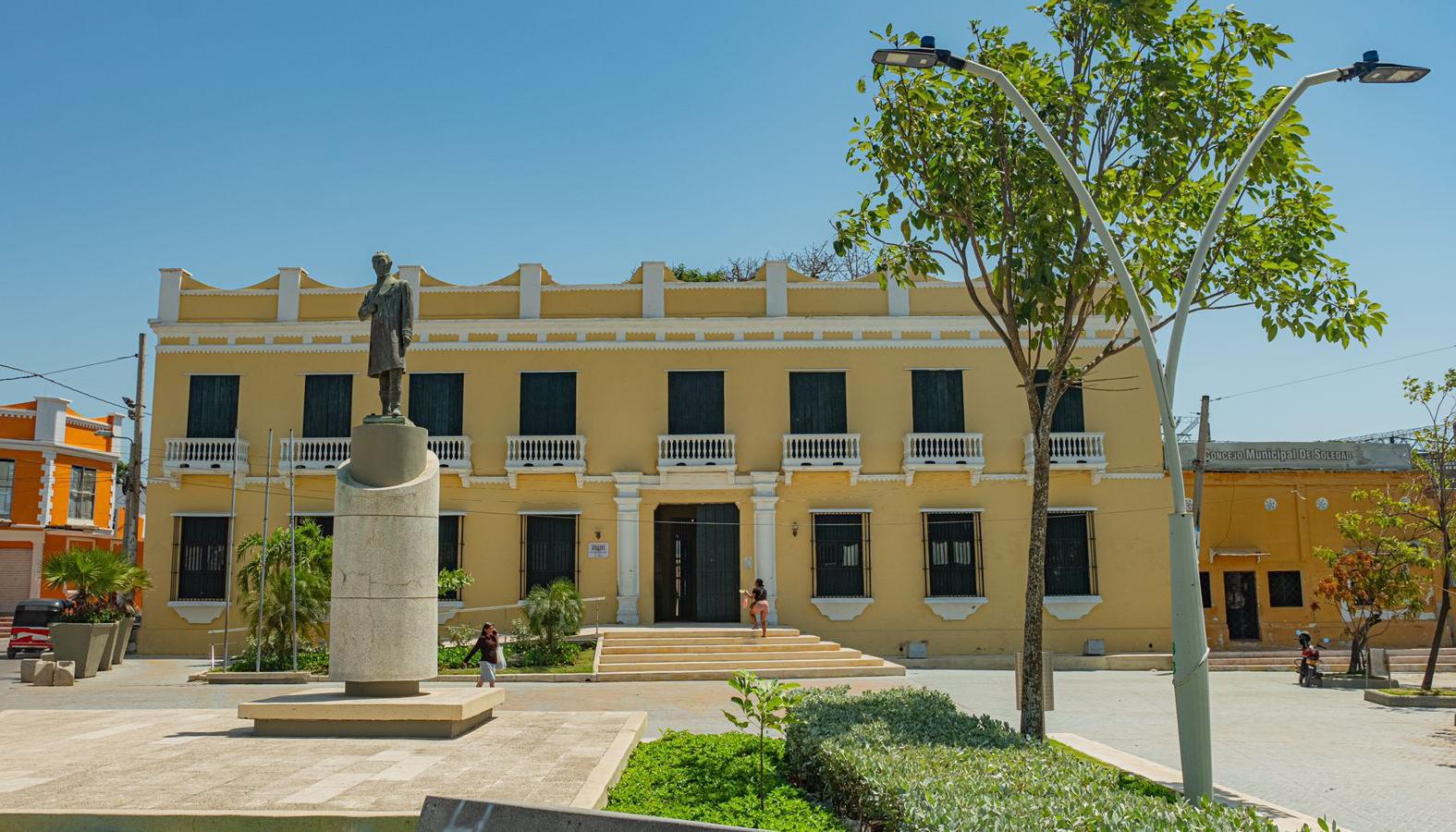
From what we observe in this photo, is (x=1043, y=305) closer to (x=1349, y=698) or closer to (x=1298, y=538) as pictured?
(x=1349, y=698)

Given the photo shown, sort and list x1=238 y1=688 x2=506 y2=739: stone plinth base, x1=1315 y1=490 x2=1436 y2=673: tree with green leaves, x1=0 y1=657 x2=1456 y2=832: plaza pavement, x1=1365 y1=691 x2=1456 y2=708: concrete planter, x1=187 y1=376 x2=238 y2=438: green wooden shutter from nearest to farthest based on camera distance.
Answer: x1=0 y1=657 x2=1456 y2=832: plaza pavement, x1=238 y1=688 x2=506 y2=739: stone plinth base, x1=1365 y1=691 x2=1456 y2=708: concrete planter, x1=1315 y1=490 x2=1436 y2=673: tree with green leaves, x1=187 y1=376 x2=238 y2=438: green wooden shutter

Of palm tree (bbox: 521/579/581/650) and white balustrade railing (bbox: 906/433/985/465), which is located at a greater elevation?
white balustrade railing (bbox: 906/433/985/465)

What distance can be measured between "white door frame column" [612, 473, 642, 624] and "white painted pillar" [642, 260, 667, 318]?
3.75 meters

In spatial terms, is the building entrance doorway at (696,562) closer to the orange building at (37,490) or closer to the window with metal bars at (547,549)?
the window with metal bars at (547,549)

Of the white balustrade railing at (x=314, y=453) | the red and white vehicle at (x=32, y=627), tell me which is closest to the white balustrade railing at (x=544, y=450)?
the white balustrade railing at (x=314, y=453)

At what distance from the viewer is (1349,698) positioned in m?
19.4

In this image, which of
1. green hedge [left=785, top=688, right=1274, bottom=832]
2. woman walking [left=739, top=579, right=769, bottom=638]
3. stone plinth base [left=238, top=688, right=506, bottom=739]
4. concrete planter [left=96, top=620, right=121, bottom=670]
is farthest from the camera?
woman walking [left=739, top=579, right=769, bottom=638]

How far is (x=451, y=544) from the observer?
24953 millimetres

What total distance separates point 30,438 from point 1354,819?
38013 millimetres

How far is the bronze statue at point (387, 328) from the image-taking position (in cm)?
1232

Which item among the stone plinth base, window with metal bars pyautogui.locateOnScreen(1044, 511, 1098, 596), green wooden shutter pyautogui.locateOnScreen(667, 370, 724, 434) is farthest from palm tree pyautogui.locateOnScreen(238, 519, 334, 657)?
window with metal bars pyautogui.locateOnScreen(1044, 511, 1098, 596)

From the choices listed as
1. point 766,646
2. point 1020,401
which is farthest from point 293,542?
point 1020,401

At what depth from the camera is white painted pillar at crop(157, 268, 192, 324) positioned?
25.9m

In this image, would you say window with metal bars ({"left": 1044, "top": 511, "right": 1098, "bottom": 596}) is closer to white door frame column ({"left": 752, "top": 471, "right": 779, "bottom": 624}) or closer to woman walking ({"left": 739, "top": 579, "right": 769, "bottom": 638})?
white door frame column ({"left": 752, "top": 471, "right": 779, "bottom": 624})
